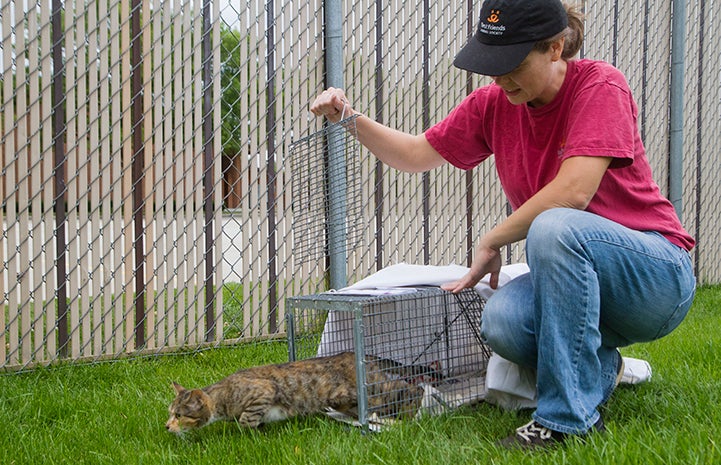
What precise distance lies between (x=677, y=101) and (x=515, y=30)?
4097 millimetres

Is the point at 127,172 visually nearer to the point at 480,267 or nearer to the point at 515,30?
the point at 480,267

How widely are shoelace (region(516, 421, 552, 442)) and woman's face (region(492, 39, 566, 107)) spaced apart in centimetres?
98

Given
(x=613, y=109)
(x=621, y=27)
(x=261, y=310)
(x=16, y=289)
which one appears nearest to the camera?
(x=613, y=109)

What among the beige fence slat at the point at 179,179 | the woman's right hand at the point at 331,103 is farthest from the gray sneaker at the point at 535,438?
the beige fence slat at the point at 179,179

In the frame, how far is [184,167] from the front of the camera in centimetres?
363

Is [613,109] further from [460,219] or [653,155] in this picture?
[653,155]

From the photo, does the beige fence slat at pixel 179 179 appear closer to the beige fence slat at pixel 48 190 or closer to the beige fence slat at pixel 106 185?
the beige fence slat at pixel 106 185

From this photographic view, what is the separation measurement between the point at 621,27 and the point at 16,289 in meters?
4.55

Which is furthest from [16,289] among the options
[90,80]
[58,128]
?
[90,80]

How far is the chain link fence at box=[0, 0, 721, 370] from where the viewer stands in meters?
3.22

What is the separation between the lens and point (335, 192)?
2.95 meters

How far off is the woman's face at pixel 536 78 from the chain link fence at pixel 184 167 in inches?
34.0

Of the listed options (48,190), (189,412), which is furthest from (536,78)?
(48,190)

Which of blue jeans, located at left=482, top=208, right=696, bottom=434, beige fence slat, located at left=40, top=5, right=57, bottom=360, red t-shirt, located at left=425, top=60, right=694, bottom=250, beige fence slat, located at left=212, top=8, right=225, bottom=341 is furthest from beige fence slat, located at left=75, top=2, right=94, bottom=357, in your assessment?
blue jeans, located at left=482, top=208, right=696, bottom=434
